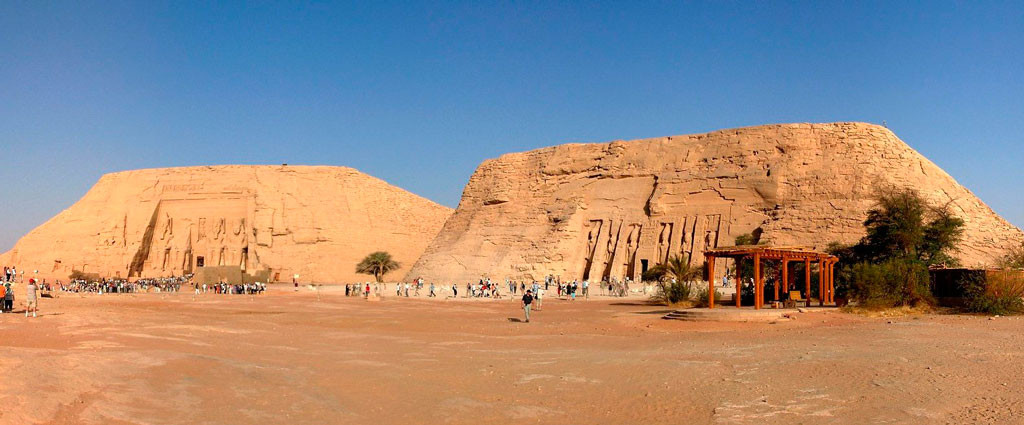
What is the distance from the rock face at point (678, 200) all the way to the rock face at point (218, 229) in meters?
14.2

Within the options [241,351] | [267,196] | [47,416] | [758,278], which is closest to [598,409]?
[47,416]

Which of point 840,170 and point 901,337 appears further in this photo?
point 840,170

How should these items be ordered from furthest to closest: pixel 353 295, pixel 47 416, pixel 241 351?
pixel 353 295 → pixel 241 351 → pixel 47 416

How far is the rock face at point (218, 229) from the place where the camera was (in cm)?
5803

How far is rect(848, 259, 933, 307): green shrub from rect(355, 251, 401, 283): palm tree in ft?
132

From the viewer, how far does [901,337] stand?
1272 cm

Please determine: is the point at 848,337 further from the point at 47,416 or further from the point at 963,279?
the point at 47,416

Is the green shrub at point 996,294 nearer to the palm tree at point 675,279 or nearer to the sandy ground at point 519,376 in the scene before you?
the sandy ground at point 519,376

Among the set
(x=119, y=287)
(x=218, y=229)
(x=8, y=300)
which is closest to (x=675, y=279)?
(x=8, y=300)

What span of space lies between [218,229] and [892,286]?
51204mm

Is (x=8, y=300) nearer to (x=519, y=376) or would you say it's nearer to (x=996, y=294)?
(x=519, y=376)

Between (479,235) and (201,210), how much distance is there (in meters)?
26.9

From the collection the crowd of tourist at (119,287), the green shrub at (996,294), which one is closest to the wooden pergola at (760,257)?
the green shrub at (996,294)

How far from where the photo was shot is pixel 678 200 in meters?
40.3
